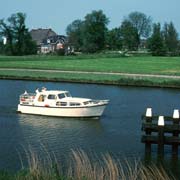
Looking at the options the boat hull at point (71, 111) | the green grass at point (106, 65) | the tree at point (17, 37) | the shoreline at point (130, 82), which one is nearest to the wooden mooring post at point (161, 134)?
the boat hull at point (71, 111)

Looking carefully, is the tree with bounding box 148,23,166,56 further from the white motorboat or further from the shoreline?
the white motorboat

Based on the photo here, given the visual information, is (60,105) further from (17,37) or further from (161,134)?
(17,37)

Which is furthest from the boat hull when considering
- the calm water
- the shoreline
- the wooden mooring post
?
the shoreline

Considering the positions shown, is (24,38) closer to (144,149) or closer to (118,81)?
(118,81)

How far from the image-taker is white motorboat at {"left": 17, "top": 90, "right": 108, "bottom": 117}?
46.7 metres

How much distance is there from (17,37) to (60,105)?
147319mm

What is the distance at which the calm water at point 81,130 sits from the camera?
33188mm

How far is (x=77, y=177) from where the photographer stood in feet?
58.2

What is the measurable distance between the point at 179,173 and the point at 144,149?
5088 mm

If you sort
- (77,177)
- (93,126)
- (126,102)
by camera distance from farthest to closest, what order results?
(126,102), (93,126), (77,177)

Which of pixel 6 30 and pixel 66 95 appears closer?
pixel 66 95

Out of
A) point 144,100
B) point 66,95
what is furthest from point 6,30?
point 66,95

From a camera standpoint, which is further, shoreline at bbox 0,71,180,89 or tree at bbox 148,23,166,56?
tree at bbox 148,23,166,56

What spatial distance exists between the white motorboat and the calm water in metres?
0.79
